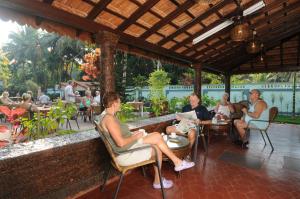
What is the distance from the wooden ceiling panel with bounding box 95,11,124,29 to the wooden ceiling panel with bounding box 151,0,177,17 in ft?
2.10

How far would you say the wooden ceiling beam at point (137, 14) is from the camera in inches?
121

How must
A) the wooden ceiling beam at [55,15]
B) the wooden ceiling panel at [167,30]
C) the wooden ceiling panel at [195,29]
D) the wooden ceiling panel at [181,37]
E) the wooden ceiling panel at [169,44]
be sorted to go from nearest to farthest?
the wooden ceiling beam at [55,15], the wooden ceiling panel at [167,30], the wooden ceiling panel at [195,29], the wooden ceiling panel at [181,37], the wooden ceiling panel at [169,44]

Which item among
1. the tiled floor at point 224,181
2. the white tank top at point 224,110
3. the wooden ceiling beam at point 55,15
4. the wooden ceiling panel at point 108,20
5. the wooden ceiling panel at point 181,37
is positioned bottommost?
the tiled floor at point 224,181

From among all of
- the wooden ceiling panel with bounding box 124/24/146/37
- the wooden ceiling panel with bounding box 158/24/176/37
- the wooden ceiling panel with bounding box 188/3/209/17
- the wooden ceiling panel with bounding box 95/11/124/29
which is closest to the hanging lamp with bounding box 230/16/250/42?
the wooden ceiling panel with bounding box 188/3/209/17

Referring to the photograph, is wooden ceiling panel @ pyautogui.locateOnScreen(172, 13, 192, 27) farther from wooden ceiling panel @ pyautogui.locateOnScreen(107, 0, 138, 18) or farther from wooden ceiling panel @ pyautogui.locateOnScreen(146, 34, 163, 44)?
wooden ceiling panel @ pyautogui.locateOnScreen(107, 0, 138, 18)

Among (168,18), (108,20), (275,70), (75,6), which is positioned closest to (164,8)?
(168,18)

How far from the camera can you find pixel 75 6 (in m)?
2.67

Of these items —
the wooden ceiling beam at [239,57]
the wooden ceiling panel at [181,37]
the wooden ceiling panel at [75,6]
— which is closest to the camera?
the wooden ceiling panel at [75,6]

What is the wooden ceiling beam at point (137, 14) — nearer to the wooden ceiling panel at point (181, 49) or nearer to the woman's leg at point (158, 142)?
the woman's leg at point (158, 142)

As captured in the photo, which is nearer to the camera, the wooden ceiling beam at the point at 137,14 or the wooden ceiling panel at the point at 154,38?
the wooden ceiling beam at the point at 137,14

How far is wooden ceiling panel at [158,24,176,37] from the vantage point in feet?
13.5

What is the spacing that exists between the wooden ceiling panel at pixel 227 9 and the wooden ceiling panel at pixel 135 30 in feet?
5.76

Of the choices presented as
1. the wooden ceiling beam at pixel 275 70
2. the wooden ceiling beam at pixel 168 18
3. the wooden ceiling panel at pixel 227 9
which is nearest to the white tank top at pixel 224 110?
the wooden ceiling panel at pixel 227 9

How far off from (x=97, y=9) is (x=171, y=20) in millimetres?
1469
